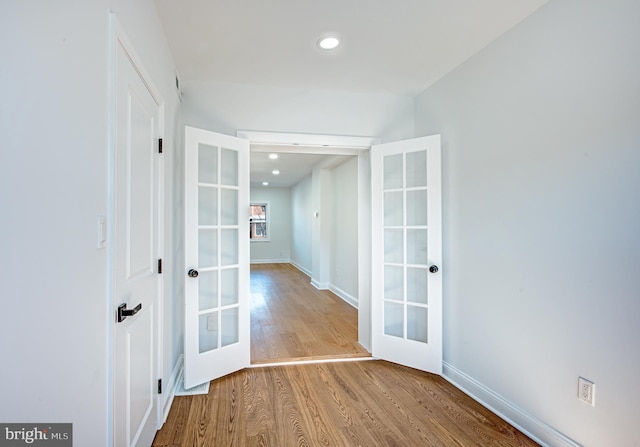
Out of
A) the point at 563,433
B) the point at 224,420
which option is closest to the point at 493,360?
the point at 563,433

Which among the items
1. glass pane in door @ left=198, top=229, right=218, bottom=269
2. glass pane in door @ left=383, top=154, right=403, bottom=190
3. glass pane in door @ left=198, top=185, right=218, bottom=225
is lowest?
glass pane in door @ left=198, top=229, right=218, bottom=269

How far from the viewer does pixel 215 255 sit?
2902 millimetres

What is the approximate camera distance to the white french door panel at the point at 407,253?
2979 millimetres

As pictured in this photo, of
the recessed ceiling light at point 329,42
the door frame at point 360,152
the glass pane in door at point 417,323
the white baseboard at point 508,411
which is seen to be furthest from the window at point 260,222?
the recessed ceiling light at point 329,42

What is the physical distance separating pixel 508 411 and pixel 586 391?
0.61 meters

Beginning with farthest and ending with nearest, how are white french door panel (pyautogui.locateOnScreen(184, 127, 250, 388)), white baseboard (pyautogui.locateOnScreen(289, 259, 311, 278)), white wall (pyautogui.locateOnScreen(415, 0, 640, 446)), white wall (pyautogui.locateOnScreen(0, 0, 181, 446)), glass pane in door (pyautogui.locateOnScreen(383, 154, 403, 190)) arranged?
white baseboard (pyautogui.locateOnScreen(289, 259, 311, 278)), glass pane in door (pyautogui.locateOnScreen(383, 154, 403, 190)), white french door panel (pyautogui.locateOnScreen(184, 127, 250, 388)), white wall (pyautogui.locateOnScreen(415, 0, 640, 446)), white wall (pyautogui.locateOnScreen(0, 0, 181, 446))

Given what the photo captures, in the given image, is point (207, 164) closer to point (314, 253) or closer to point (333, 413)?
point (333, 413)

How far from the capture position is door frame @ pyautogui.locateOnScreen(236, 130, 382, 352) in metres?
3.25

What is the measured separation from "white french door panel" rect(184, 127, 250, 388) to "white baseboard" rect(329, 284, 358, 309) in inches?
107

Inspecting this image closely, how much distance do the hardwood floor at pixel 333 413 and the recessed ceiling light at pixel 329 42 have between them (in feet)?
8.39

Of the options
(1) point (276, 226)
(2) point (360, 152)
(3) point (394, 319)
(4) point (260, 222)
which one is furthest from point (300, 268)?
(3) point (394, 319)

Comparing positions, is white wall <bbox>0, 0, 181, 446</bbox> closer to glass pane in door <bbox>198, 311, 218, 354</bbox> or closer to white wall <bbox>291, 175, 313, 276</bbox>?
glass pane in door <bbox>198, 311, 218, 354</bbox>

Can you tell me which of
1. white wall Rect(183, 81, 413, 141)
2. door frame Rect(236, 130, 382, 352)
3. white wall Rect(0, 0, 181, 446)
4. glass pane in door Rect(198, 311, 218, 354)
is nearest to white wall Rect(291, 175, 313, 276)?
door frame Rect(236, 130, 382, 352)

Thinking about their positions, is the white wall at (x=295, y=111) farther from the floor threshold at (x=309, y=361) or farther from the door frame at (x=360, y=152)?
the floor threshold at (x=309, y=361)
